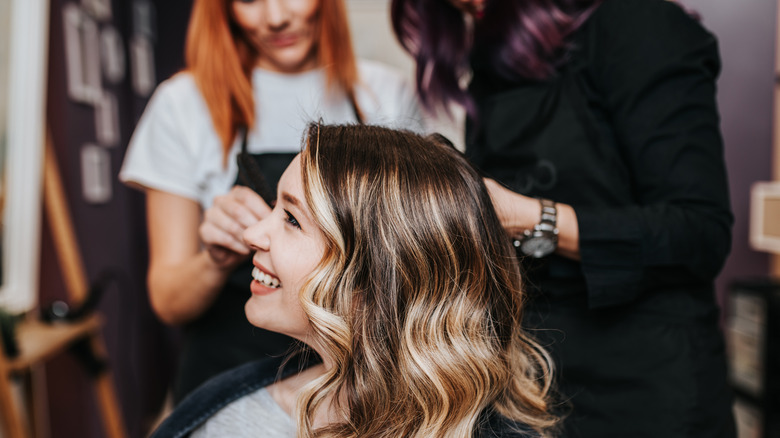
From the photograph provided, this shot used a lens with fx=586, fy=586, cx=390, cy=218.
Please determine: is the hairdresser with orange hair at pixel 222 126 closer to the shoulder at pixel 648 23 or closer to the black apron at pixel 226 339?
the black apron at pixel 226 339

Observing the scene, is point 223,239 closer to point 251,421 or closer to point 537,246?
point 251,421

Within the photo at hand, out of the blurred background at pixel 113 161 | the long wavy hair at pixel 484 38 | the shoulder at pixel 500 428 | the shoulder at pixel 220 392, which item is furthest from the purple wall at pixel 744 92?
the shoulder at pixel 220 392

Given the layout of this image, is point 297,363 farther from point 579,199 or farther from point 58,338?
point 58,338

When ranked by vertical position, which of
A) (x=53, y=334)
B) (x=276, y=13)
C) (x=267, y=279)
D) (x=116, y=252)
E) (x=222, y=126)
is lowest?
(x=116, y=252)

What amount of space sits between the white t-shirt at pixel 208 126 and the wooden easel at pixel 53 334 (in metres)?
0.63

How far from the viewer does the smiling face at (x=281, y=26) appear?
43.9 inches

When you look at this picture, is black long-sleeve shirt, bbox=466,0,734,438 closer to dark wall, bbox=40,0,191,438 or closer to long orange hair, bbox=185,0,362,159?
long orange hair, bbox=185,0,362,159

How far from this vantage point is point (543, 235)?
0.83 m

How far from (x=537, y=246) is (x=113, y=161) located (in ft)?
8.00

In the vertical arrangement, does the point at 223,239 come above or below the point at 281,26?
below

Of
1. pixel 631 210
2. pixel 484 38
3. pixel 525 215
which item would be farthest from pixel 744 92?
pixel 525 215

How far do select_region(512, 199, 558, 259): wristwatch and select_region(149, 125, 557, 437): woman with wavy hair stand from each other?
27 mm

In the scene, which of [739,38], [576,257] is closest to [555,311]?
[576,257]

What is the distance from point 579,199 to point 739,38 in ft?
9.18
